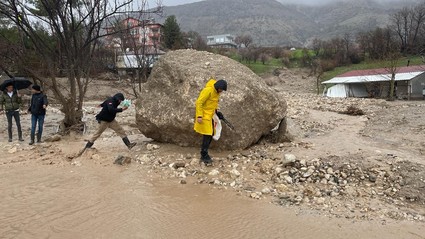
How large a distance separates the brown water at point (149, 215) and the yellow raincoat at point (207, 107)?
1.25 meters

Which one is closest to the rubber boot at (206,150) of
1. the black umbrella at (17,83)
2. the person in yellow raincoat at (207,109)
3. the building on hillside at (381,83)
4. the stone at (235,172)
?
the person in yellow raincoat at (207,109)

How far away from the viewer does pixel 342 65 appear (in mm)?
59531

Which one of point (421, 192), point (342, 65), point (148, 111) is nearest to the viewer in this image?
point (421, 192)

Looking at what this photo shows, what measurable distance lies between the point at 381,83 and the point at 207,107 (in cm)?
3156

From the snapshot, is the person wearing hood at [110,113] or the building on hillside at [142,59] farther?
the building on hillside at [142,59]

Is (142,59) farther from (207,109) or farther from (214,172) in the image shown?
(214,172)

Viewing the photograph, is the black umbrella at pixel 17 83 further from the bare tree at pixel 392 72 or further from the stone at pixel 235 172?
the bare tree at pixel 392 72

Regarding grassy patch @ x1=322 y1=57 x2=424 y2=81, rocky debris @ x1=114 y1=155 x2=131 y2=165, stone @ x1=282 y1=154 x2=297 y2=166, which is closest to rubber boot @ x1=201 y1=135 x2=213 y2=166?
stone @ x1=282 y1=154 x2=297 y2=166

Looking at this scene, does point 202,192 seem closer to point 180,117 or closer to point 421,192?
point 180,117

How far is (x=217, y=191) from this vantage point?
6312 millimetres

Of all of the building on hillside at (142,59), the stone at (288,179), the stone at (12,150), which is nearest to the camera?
the stone at (288,179)

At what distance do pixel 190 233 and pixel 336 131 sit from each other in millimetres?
7929

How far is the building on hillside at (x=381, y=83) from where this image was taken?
32125mm

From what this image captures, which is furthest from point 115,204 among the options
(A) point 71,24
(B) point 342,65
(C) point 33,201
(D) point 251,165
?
(B) point 342,65
